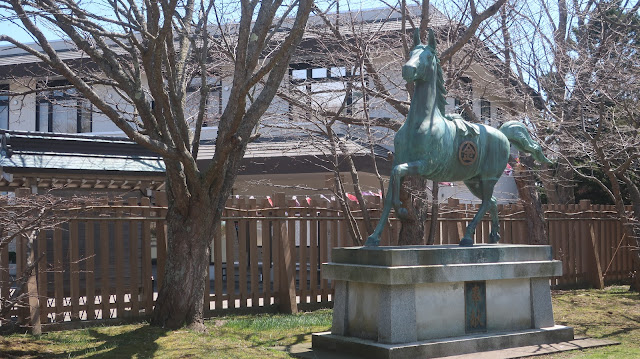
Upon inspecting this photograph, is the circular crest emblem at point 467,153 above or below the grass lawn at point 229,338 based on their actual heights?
above

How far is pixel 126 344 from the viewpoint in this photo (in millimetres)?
8594

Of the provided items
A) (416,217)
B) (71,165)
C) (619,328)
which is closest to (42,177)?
(71,165)

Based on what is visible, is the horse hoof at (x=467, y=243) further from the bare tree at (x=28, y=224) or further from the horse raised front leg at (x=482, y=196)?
the bare tree at (x=28, y=224)

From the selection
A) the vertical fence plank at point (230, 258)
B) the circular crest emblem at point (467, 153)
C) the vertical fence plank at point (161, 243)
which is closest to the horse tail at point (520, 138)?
the circular crest emblem at point (467, 153)

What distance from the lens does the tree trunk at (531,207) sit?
15336mm

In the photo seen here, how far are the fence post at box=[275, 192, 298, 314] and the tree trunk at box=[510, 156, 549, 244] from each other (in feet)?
18.4

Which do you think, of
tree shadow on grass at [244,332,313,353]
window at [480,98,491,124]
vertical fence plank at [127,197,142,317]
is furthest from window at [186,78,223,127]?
tree shadow on grass at [244,332,313,353]

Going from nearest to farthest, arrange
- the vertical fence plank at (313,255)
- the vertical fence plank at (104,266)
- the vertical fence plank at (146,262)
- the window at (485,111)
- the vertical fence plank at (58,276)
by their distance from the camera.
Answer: the vertical fence plank at (58,276) < the vertical fence plank at (104,266) < the vertical fence plank at (146,262) < the vertical fence plank at (313,255) < the window at (485,111)

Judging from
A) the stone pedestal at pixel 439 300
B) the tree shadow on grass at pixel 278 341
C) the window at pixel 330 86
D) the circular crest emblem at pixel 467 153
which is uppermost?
the window at pixel 330 86

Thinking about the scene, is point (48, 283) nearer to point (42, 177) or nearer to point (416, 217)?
point (42, 177)

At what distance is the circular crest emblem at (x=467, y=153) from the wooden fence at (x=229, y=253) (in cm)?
420

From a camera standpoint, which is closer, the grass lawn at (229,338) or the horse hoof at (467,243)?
the grass lawn at (229,338)

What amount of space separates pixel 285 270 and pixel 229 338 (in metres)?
3.25

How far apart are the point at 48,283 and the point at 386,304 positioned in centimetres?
523
